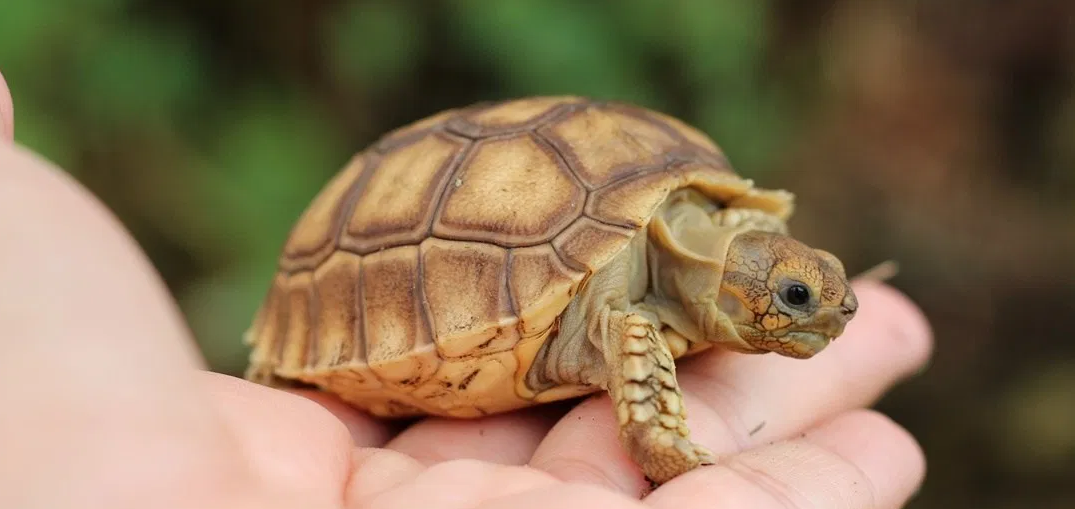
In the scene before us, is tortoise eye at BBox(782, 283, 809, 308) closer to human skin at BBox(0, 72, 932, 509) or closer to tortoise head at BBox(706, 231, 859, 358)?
tortoise head at BBox(706, 231, 859, 358)

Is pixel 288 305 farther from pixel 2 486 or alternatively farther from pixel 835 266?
pixel 835 266

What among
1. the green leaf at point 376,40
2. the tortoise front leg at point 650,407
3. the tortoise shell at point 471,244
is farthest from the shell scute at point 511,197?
the green leaf at point 376,40

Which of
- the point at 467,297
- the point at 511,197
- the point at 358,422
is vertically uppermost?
the point at 511,197

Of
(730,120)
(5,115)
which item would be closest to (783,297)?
(5,115)

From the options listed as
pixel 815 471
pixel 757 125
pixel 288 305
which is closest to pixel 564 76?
pixel 757 125

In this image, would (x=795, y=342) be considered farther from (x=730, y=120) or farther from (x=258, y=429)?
(x=730, y=120)

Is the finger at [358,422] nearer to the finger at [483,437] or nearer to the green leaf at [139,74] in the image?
the finger at [483,437]

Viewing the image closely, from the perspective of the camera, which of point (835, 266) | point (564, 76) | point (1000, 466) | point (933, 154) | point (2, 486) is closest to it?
point (2, 486)
